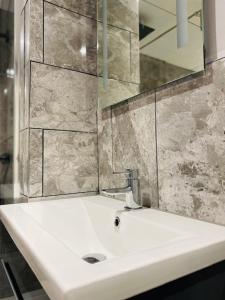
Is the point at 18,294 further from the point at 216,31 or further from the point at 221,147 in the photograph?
the point at 216,31

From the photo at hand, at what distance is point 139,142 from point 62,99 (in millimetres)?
417

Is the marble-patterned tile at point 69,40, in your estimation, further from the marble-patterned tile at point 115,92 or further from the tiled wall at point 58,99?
the marble-patterned tile at point 115,92

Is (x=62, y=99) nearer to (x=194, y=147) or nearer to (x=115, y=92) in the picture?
(x=115, y=92)

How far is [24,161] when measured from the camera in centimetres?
106

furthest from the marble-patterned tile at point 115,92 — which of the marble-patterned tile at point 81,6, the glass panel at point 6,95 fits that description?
the glass panel at point 6,95

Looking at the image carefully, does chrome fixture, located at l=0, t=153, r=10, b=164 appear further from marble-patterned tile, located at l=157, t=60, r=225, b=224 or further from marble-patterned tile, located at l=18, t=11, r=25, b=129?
marble-patterned tile, located at l=157, t=60, r=225, b=224

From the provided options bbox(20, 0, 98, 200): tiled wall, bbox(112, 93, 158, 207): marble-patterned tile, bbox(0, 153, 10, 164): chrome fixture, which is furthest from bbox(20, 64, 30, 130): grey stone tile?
bbox(112, 93, 158, 207): marble-patterned tile

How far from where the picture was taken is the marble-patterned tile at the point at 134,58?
937 mm

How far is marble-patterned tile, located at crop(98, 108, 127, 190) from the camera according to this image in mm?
1062

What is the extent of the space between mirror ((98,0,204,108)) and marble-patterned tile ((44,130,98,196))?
8.4 inches

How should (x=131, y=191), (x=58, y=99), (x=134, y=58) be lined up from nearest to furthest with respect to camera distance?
1. (x=131, y=191)
2. (x=134, y=58)
3. (x=58, y=99)

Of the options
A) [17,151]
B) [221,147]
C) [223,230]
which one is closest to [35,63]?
[17,151]

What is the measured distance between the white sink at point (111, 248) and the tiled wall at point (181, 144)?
0.20 ft

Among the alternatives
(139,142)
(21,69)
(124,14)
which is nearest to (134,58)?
(124,14)
